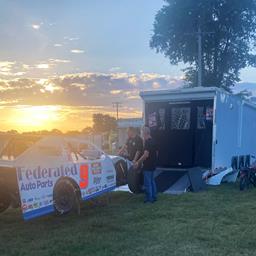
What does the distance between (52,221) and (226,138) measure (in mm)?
6820

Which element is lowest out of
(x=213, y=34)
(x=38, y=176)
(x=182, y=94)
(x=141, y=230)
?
(x=141, y=230)

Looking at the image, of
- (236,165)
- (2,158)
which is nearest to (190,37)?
(236,165)

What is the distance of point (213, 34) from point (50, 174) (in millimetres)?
26074

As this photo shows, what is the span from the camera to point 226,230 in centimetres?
725

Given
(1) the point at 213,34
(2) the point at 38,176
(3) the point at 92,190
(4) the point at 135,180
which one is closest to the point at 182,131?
(4) the point at 135,180

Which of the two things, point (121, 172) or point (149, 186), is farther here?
point (121, 172)

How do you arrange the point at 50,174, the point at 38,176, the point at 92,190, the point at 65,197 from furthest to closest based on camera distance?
the point at 92,190 → the point at 65,197 → the point at 50,174 → the point at 38,176

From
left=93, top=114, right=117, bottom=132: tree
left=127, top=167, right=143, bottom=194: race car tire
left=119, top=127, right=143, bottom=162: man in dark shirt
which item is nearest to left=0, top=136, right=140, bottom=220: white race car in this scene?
left=127, top=167, right=143, bottom=194: race car tire

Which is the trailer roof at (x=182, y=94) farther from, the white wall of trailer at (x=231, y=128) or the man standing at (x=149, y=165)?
the man standing at (x=149, y=165)

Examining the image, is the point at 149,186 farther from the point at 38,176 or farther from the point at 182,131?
the point at 38,176

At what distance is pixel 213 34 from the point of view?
3120 centimetres

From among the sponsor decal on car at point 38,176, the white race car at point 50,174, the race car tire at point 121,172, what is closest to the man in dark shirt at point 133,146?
the race car tire at point 121,172

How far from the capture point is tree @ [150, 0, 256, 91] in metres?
31.2

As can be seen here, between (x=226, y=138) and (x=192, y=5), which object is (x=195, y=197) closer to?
(x=226, y=138)
